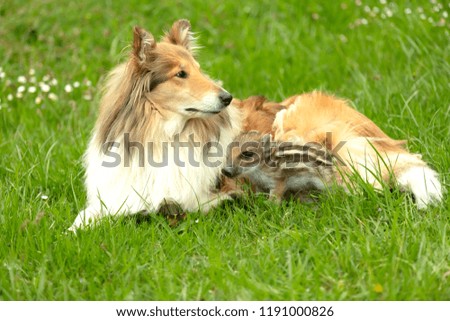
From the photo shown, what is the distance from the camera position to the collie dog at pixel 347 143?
436 centimetres

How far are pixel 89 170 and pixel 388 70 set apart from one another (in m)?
3.64

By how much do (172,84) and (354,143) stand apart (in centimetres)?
132

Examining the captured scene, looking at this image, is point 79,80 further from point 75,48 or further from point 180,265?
point 180,265

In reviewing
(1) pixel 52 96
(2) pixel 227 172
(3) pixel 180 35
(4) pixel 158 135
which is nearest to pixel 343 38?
(1) pixel 52 96

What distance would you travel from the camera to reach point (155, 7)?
8453 mm

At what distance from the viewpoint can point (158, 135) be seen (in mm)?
4449

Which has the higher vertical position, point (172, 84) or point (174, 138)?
point (172, 84)

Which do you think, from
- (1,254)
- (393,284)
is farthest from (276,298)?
(1,254)

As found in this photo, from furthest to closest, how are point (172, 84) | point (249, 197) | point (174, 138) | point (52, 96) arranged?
point (52, 96) < point (249, 197) < point (174, 138) < point (172, 84)

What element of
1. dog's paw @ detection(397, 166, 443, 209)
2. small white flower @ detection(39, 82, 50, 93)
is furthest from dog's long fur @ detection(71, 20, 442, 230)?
small white flower @ detection(39, 82, 50, 93)


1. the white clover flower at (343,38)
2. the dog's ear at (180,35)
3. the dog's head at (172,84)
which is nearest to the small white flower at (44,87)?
the dog's ear at (180,35)

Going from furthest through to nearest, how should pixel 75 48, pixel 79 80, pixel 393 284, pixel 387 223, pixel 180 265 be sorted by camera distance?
pixel 75 48 → pixel 79 80 → pixel 387 223 → pixel 180 265 → pixel 393 284

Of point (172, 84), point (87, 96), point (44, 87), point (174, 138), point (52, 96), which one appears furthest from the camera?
point (87, 96)

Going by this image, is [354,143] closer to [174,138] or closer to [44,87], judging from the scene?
[174,138]
